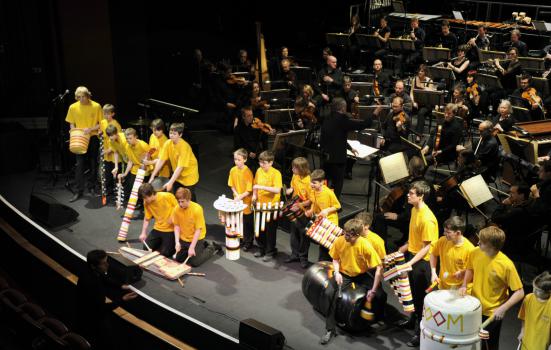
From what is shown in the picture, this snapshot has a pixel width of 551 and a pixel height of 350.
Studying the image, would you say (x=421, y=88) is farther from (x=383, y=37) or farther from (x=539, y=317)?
(x=539, y=317)

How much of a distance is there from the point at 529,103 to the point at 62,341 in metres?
8.76

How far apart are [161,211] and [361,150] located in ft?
10.0

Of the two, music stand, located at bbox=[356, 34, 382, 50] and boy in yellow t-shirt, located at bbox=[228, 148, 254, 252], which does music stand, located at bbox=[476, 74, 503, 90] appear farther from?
boy in yellow t-shirt, located at bbox=[228, 148, 254, 252]

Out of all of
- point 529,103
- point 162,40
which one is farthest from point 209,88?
point 529,103

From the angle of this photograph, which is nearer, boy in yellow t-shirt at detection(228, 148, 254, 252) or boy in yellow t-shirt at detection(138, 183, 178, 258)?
boy in yellow t-shirt at detection(138, 183, 178, 258)

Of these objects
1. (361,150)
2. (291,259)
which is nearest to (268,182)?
(291,259)

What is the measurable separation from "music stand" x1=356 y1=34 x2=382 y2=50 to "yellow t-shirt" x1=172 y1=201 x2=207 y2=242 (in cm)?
857

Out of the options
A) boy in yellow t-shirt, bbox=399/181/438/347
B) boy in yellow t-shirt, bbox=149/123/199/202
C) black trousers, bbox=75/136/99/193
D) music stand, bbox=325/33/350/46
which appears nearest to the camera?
boy in yellow t-shirt, bbox=399/181/438/347

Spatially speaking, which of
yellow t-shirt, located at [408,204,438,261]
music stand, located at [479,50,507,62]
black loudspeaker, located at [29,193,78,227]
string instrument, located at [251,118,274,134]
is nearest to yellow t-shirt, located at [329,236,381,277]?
yellow t-shirt, located at [408,204,438,261]

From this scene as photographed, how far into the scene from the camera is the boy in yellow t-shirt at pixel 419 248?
21.3 feet

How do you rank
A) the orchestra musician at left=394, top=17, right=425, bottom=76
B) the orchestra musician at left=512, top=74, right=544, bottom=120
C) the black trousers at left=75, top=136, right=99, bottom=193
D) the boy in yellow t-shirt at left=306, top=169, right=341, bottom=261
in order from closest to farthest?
the boy in yellow t-shirt at left=306, top=169, right=341, bottom=261, the black trousers at left=75, top=136, right=99, bottom=193, the orchestra musician at left=512, top=74, right=544, bottom=120, the orchestra musician at left=394, top=17, right=425, bottom=76

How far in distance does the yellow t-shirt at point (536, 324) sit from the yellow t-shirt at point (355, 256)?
1.52m

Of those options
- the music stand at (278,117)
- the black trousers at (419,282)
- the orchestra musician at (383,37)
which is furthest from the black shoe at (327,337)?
the orchestra musician at (383,37)

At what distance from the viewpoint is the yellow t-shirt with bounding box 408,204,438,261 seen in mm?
6504
